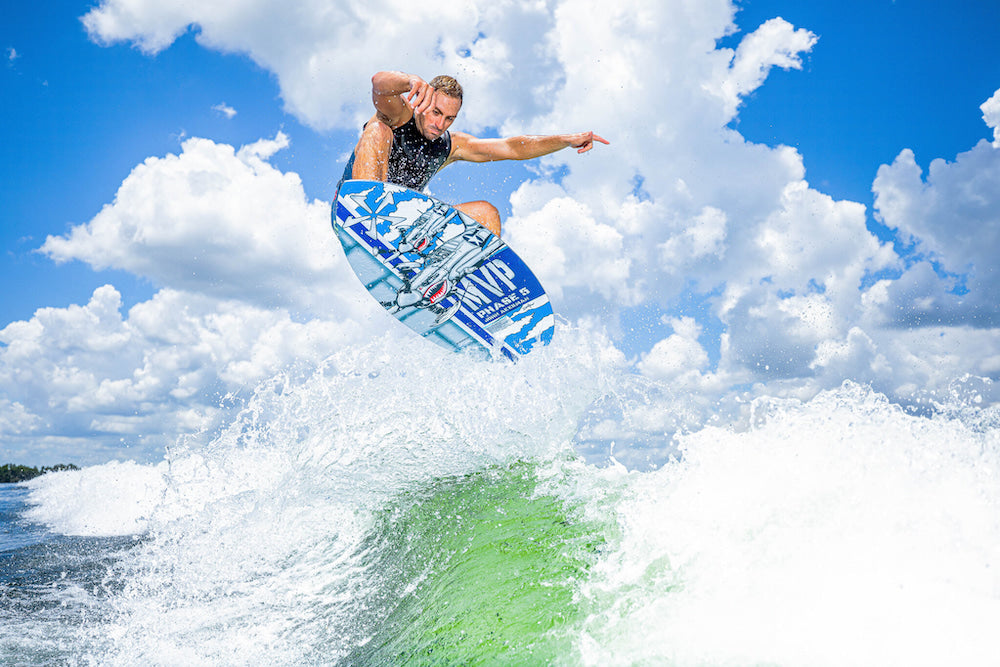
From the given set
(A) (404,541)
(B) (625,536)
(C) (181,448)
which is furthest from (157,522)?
(B) (625,536)

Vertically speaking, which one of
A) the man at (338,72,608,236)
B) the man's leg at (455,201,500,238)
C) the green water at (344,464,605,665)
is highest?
the man at (338,72,608,236)

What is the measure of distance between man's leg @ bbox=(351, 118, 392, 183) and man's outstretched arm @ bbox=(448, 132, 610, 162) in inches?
44.1

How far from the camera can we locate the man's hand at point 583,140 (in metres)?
7.03

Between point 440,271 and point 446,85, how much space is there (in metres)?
1.94

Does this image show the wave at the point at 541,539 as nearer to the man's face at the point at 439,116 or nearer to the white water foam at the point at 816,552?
the white water foam at the point at 816,552

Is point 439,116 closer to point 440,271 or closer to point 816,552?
point 440,271

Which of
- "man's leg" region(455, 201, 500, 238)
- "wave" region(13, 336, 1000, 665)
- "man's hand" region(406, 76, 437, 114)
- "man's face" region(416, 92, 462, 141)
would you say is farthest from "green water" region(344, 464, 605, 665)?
"man's face" region(416, 92, 462, 141)

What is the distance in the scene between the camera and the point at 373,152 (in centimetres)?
619

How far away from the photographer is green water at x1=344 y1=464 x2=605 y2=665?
3.05 meters

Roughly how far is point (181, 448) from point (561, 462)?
4302 mm

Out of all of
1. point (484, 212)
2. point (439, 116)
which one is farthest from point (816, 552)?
point (439, 116)

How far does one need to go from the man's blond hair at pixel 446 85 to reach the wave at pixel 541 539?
2.80m

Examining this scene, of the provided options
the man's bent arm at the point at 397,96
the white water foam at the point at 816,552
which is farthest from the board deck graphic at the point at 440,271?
the white water foam at the point at 816,552

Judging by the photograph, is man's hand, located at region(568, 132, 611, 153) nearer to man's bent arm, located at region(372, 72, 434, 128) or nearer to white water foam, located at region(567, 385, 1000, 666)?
man's bent arm, located at region(372, 72, 434, 128)
